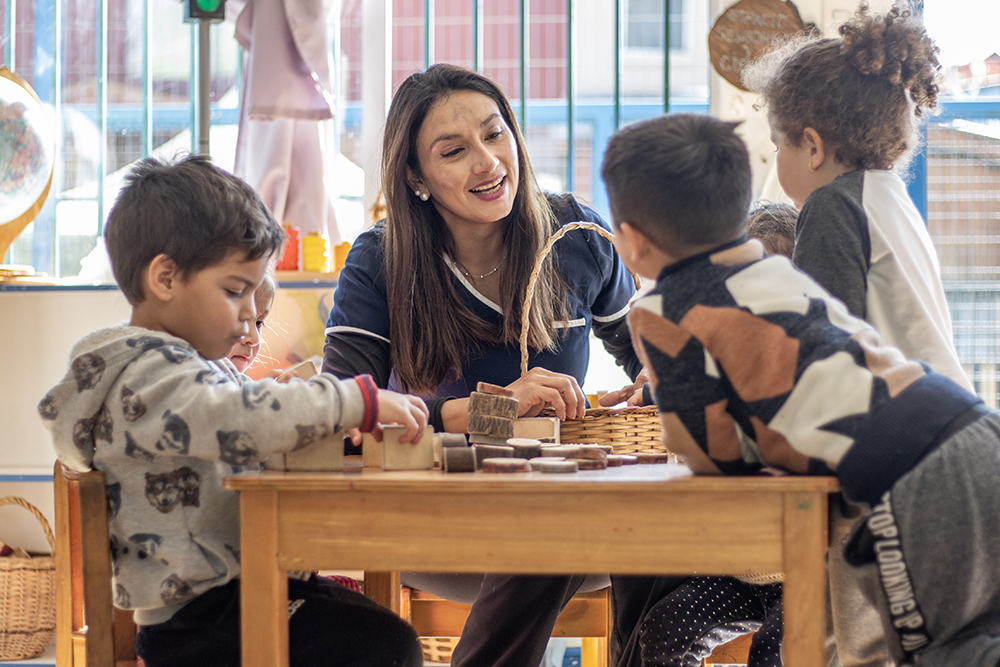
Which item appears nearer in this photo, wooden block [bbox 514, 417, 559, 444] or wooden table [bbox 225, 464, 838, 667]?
wooden table [bbox 225, 464, 838, 667]

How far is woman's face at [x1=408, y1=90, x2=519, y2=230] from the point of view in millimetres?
1705

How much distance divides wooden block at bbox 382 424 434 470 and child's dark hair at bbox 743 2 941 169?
803 millimetres

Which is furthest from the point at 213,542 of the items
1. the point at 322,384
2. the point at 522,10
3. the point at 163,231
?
the point at 522,10

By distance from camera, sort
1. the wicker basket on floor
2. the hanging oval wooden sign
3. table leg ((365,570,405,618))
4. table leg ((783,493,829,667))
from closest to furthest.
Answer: table leg ((783,493,829,667)) < table leg ((365,570,405,618)) < the wicker basket on floor < the hanging oval wooden sign

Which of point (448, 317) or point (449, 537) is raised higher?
point (448, 317)

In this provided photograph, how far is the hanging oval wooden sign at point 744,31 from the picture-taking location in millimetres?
2791

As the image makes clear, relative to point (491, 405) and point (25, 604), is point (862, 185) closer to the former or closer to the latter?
point (491, 405)

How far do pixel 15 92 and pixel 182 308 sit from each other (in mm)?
1835

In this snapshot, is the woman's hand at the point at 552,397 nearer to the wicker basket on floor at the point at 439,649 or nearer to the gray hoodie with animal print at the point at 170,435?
the gray hoodie with animal print at the point at 170,435

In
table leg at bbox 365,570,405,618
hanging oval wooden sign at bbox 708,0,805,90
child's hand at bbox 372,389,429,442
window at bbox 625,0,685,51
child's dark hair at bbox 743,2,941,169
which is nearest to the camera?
child's hand at bbox 372,389,429,442

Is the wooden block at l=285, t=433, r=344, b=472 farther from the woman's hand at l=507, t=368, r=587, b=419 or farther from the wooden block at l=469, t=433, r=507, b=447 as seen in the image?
the woman's hand at l=507, t=368, r=587, b=419

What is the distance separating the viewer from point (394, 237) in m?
1.75

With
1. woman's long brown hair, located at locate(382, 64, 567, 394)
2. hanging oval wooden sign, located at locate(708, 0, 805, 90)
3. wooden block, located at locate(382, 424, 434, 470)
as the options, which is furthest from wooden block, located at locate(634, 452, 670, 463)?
hanging oval wooden sign, located at locate(708, 0, 805, 90)

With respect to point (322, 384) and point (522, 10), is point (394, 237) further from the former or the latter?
point (522, 10)
